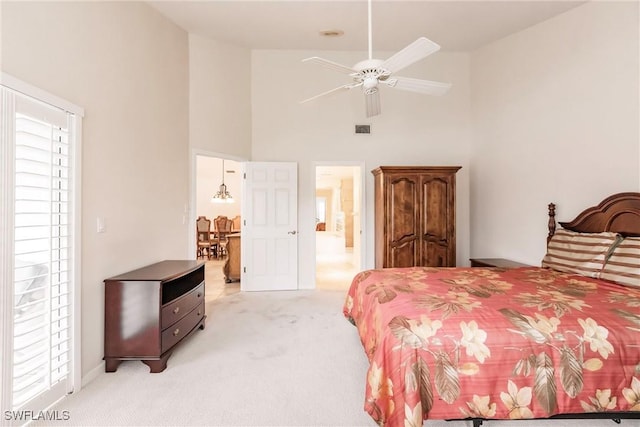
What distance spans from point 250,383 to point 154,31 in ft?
11.9

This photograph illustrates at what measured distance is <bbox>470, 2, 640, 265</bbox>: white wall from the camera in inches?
120

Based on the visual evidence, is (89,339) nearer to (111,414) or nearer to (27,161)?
(111,414)

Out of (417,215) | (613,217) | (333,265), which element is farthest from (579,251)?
(333,265)

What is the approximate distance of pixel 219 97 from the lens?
4.70 m

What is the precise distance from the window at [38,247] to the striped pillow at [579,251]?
4097mm

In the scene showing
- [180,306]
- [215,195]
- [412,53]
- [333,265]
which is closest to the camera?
[412,53]

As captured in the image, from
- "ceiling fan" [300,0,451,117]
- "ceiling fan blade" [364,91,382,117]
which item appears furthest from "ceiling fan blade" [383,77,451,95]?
"ceiling fan blade" [364,91,382,117]

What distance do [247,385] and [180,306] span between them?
1.00m

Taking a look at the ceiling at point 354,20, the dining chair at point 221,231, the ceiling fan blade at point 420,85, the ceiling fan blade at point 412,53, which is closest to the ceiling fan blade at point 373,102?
the ceiling fan blade at point 420,85

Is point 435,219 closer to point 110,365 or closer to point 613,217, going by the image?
point 613,217

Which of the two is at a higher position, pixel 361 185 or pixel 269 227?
pixel 361 185

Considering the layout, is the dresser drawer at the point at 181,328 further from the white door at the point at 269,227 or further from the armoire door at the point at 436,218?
the armoire door at the point at 436,218

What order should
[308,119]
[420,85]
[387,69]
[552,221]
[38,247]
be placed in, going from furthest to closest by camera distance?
[308,119] → [552,221] → [420,85] → [387,69] → [38,247]

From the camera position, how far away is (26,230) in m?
1.97
